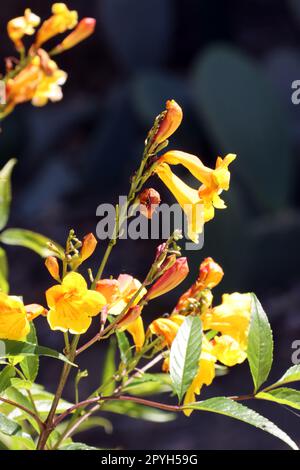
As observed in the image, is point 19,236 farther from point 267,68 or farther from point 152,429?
point 267,68

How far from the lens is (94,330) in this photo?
3.24m

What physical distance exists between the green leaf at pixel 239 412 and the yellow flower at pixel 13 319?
16 cm

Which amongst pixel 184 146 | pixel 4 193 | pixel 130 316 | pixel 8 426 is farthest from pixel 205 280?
pixel 184 146

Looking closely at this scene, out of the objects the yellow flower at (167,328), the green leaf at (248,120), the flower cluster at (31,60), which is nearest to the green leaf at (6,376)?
→ the yellow flower at (167,328)

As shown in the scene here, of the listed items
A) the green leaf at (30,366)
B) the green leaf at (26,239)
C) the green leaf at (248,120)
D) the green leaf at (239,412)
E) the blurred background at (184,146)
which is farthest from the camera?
the green leaf at (248,120)

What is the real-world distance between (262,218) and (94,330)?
2.69 ft

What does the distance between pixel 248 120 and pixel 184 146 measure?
66cm

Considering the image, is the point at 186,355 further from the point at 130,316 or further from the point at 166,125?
the point at 166,125

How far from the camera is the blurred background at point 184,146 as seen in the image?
9.75 feet

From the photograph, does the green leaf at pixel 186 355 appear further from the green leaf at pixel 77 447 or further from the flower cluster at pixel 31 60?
the flower cluster at pixel 31 60

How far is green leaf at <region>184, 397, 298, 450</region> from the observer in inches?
A: 25.8

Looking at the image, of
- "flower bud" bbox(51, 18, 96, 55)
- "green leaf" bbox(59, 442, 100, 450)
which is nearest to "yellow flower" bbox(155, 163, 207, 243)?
"green leaf" bbox(59, 442, 100, 450)

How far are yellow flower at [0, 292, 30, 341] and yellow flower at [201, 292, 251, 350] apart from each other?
17cm

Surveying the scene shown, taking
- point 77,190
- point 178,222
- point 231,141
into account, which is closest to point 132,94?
point 77,190
